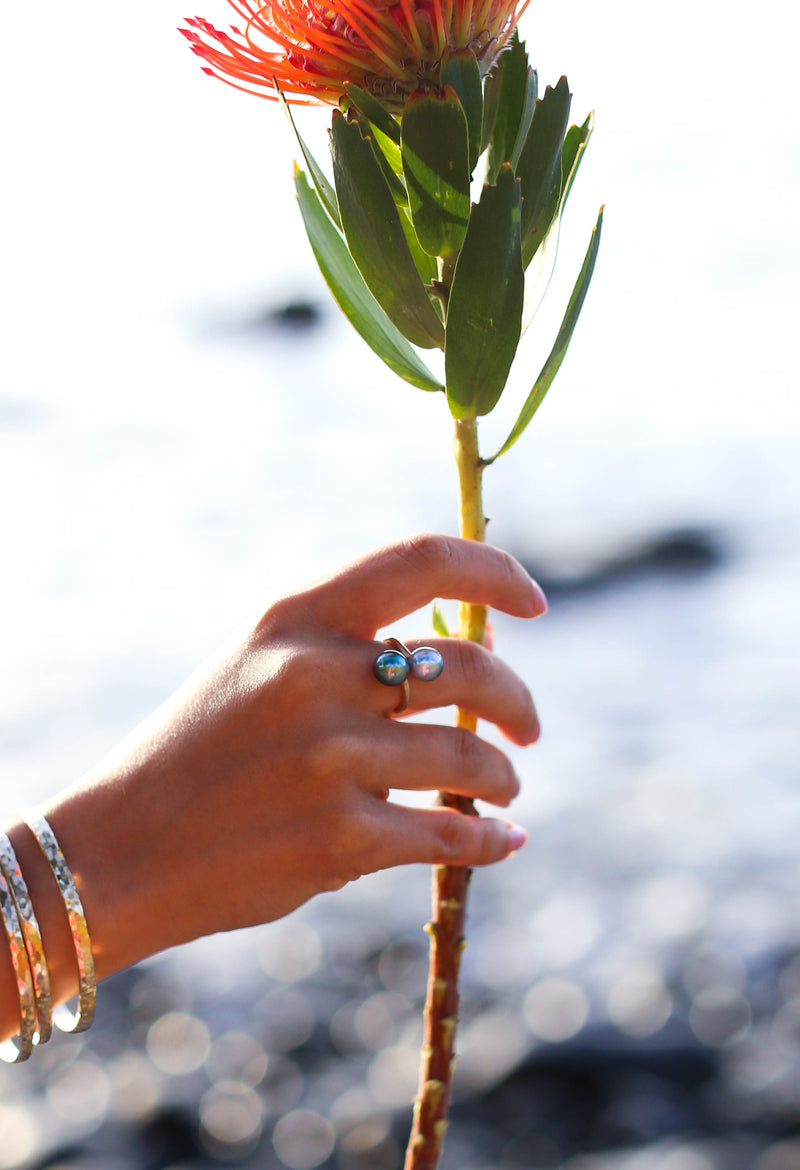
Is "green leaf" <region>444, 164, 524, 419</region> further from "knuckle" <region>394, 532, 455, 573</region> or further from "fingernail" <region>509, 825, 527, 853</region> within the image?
"fingernail" <region>509, 825, 527, 853</region>

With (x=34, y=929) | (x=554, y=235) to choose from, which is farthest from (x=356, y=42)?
(x=34, y=929)

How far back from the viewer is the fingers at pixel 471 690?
63 cm

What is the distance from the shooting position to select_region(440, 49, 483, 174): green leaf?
0.56 meters

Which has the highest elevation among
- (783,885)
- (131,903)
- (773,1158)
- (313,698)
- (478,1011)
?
(313,698)

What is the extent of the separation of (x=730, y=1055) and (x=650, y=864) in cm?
44

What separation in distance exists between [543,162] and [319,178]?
0.44ft

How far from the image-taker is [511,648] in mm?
2635

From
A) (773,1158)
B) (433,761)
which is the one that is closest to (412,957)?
(773,1158)

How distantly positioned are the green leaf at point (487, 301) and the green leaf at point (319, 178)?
0.31 ft

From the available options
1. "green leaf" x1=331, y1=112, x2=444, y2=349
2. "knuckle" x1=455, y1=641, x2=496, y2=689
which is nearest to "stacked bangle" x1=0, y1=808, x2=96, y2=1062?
"knuckle" x1=455, y1=641, x2=496, y2=689

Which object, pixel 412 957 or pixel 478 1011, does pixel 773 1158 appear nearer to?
pixel 478 1011

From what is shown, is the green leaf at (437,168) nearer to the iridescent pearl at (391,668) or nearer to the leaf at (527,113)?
the leaf at (527,113)

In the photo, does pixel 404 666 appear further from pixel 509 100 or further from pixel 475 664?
pixel 509 100

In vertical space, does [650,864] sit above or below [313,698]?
below
